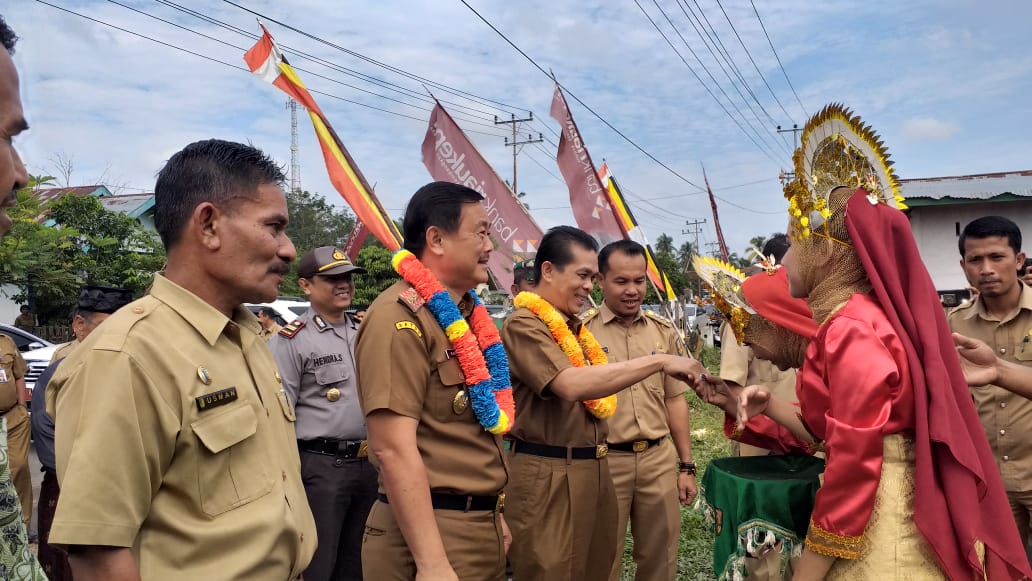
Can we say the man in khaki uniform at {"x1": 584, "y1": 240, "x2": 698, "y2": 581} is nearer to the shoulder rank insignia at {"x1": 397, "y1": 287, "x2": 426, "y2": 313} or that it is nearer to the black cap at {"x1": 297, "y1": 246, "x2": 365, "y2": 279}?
the black cap at {"x1": 297, "y1": 246, "x2": 365, "y2": 279}

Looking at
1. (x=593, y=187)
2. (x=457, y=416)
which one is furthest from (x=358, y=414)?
(x=593, y=187)

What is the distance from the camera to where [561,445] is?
3566 mm

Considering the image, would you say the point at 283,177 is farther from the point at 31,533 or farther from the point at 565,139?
the point at 565,139

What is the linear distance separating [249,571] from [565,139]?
7.01m

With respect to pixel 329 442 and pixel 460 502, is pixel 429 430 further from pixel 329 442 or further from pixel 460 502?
pixel 329 442

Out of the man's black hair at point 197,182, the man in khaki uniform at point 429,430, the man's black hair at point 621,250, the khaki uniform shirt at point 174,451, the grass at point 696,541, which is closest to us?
the khaki uniform shirt at point 174,451

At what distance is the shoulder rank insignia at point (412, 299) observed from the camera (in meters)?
2.55

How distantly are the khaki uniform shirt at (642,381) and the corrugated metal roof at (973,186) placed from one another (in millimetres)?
10150

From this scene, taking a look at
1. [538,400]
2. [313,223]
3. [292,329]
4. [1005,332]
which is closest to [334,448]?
[292,329]

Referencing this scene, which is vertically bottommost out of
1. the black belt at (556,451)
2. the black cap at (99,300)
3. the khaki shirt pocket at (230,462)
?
the black belt at (556,451)

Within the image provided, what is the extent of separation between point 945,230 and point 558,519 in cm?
1409

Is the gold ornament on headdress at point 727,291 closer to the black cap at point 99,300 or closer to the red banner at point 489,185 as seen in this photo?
the black cap at point 99,300

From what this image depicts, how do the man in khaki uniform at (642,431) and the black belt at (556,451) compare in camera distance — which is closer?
the black belt at (556,451)

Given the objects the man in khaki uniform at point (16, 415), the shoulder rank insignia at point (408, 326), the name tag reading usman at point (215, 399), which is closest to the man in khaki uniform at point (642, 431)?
the shoulder rank insignia at point (408, 326)
